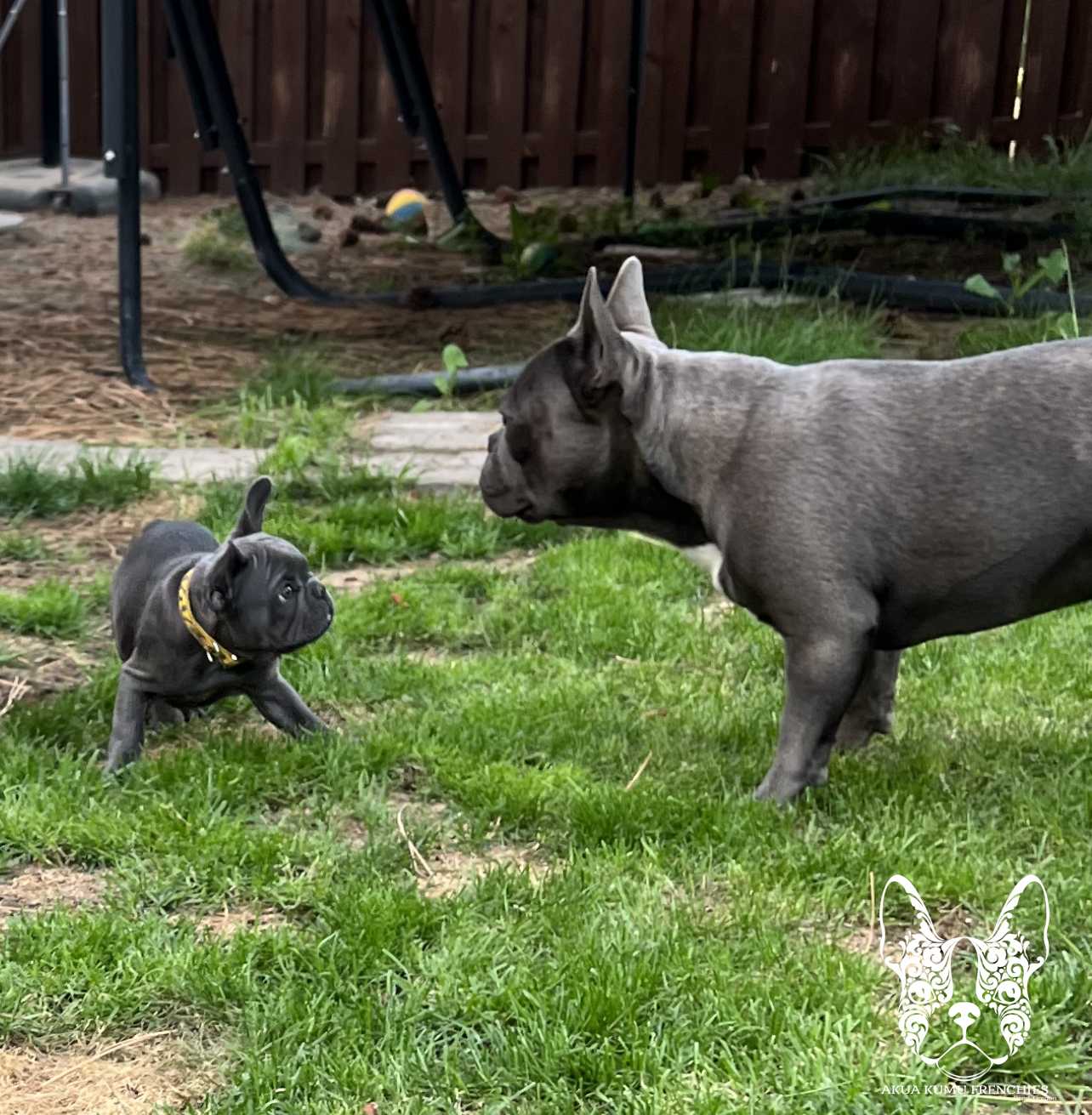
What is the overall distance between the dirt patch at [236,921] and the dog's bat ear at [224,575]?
75 cm

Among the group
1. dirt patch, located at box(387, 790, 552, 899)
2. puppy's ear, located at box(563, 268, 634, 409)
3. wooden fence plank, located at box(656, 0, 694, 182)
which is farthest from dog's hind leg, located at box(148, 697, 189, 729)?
wooden fence plank, located at box(656, 0, 694, 182)

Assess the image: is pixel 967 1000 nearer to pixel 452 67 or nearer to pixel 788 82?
pixel 788 82

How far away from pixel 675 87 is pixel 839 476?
9.95 meters

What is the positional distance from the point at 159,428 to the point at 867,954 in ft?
14.8

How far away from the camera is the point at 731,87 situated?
12.5m

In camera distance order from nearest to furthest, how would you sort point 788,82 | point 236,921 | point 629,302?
point 236,921 → point 629,302 → point 788,82

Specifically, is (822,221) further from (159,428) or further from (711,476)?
(711,476)

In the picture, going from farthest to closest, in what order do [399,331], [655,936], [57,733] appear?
1. [399,331]
2. [57,733]
3. [655,936]

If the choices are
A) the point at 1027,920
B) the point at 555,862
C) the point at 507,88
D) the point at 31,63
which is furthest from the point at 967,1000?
the point at 31,63

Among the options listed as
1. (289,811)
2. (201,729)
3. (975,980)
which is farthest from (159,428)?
(975,980)

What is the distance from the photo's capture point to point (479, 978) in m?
2.74

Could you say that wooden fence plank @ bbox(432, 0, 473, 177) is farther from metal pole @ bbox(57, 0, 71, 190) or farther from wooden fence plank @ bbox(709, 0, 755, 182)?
metal pole @ bbox(57, 0, 71, 190)

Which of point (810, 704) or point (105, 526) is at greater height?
point (810, 704)

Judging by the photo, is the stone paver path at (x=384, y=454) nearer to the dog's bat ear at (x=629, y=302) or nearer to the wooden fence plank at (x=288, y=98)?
the dog's bat ear at (x=629, y=302)
